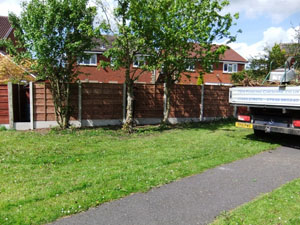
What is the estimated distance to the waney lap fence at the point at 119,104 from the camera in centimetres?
1089

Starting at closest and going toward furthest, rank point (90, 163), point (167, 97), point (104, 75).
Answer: point (90, 163) → point (167, 97) → point (104, 75)

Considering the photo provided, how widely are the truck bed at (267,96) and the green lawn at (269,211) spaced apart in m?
3.57

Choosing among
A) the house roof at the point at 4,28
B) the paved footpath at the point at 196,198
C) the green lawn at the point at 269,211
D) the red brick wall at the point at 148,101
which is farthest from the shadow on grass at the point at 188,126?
the house roof at the point at 4,28

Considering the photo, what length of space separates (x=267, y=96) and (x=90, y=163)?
552cm

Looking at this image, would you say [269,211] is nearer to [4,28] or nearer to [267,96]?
[267,96]

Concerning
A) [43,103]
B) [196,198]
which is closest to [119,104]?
[43,103]

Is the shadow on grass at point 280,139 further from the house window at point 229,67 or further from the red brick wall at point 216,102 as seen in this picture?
the house window at point 229,67

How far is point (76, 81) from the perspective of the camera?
37.4 ft

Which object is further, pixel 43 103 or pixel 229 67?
pixel 229 67

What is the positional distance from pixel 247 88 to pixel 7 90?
9.23m

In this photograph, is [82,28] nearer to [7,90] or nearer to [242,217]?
[7,90]

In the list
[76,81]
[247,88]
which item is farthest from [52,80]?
[247,88]

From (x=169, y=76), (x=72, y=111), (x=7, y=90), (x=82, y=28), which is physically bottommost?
(x=72, y=111)

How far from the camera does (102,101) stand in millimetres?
11789
